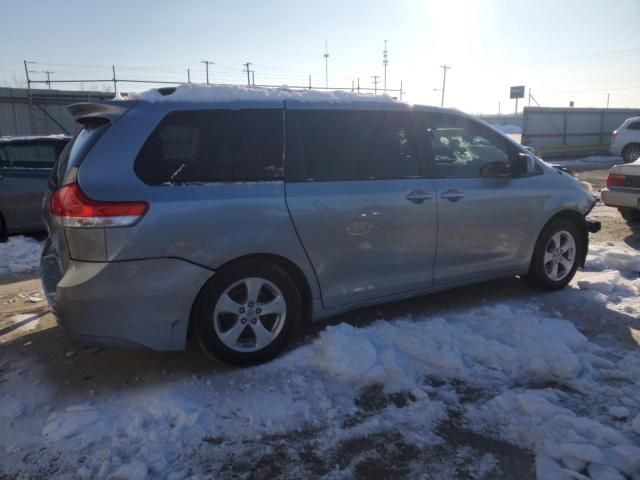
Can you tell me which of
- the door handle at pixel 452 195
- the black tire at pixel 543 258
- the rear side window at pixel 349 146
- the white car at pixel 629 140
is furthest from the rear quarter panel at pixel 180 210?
the white car at pixel 629 140

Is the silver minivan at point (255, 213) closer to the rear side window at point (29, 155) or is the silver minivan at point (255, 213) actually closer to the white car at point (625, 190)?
the white car at point (625, 190)

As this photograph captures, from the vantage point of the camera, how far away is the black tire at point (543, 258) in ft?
16.5

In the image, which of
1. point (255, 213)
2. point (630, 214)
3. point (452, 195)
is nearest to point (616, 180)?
point (630, 214)

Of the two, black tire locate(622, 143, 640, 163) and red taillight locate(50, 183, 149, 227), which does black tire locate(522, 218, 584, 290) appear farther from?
black tire locate(622, 143, 640, 163)

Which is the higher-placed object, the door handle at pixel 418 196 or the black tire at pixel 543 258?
the door handle at pixel 418 196

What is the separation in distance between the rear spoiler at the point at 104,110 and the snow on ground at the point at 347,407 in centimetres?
167

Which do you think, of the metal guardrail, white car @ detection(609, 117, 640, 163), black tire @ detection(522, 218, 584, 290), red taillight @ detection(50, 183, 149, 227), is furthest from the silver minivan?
the metal guardrail

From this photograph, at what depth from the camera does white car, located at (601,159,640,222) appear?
798cm

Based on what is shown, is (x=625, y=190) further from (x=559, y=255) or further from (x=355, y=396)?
(x=355, y=396)

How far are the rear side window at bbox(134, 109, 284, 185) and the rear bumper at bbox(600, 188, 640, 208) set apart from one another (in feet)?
21.3

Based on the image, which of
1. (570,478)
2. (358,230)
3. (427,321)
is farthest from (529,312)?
(570,478)

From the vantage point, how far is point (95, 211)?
303 centimetres

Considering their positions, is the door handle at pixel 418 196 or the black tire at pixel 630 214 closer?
the door handle at pixel 418 196

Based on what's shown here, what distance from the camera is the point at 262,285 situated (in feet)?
11.5
